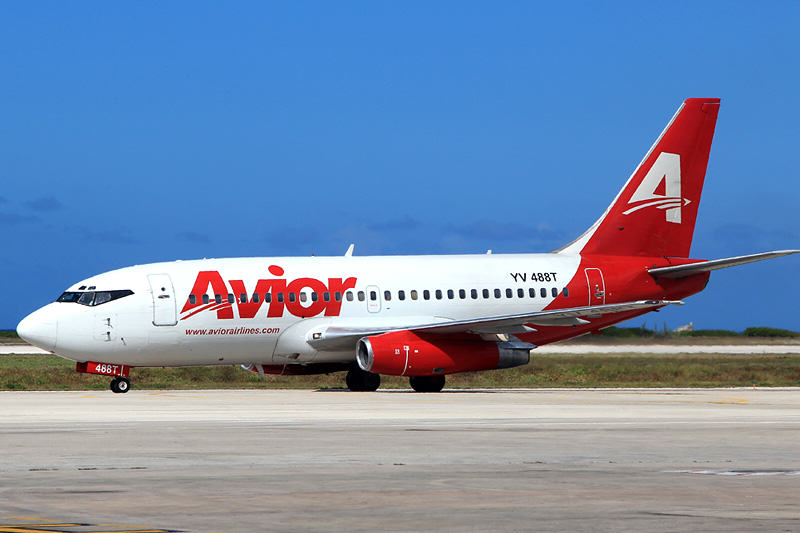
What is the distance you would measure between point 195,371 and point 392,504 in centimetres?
3911

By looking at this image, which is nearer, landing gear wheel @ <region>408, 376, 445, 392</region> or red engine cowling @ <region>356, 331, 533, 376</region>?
red engine cowling @ <region>356, 331, 533, 376</region>

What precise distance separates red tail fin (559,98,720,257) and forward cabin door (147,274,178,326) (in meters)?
13.2

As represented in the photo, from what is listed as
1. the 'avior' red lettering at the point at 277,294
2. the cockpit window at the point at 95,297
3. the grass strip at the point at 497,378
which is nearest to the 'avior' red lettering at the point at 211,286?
Answer: the 'avior' red lettering at the point at 277,294

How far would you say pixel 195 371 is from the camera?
5091 centimetres

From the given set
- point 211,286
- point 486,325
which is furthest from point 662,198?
point 211,286

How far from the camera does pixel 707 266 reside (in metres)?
42.9

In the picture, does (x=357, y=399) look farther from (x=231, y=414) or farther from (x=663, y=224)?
(x=663, y=224)

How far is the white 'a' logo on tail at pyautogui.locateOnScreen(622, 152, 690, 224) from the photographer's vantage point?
44781mm

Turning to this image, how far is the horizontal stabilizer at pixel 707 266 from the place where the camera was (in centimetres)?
4069

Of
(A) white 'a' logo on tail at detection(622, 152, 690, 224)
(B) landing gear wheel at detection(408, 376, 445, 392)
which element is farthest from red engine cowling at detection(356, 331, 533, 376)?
(A) white 'a' logo on tail at detection(622, 152, 690, 224)

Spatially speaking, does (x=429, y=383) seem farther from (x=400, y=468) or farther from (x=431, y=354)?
(x=400, y=468)

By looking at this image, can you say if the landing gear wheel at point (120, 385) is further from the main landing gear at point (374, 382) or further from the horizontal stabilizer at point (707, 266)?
the horizontal stabilizer at point (707, 266)

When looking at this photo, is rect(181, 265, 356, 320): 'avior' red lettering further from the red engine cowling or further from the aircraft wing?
the red engine cowling

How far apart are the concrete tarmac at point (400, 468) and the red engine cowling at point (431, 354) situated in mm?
9345
